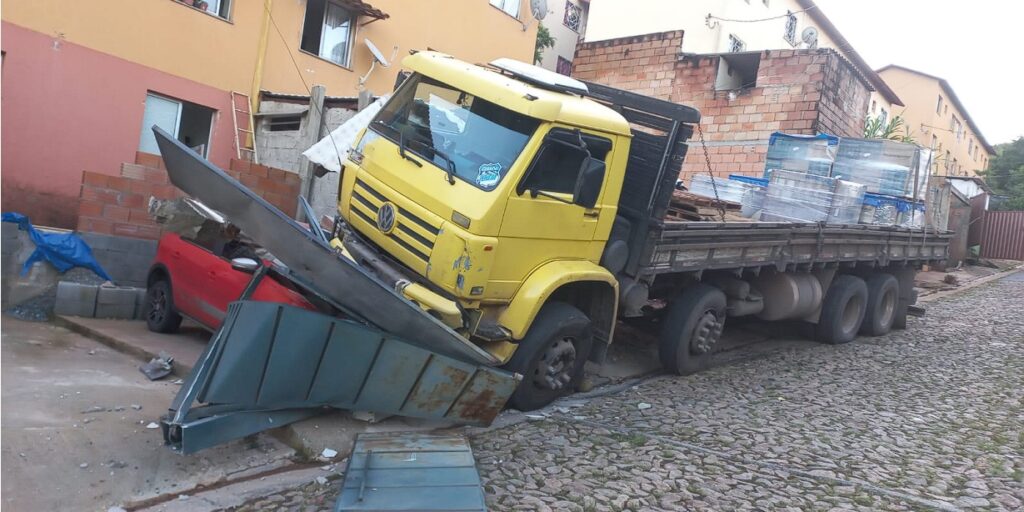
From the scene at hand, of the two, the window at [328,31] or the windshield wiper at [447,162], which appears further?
the window at [328,31]

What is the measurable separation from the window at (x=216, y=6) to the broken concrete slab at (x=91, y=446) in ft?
20.0

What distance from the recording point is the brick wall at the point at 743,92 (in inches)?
561

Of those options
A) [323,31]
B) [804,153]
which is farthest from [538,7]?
[804,153]

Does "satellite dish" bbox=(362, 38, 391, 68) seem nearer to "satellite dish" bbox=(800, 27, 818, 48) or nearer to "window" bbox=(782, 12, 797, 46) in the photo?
"satellite dish" bbox=(800, 27, 818, 48)

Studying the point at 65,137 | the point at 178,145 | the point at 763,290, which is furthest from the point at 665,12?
the point at 178,145

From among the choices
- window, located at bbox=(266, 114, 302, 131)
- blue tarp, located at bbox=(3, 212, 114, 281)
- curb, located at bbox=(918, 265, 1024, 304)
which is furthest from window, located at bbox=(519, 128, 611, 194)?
curb, located at bbox=(918, 265, 1024, 304)

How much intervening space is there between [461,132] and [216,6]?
7111mm

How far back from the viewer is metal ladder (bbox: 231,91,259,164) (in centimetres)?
1047

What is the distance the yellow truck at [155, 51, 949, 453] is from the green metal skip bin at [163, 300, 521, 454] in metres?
0.01

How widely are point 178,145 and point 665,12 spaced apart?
71.5 feet

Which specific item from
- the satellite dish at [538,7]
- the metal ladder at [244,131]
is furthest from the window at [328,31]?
the satellite dish at [538,7]

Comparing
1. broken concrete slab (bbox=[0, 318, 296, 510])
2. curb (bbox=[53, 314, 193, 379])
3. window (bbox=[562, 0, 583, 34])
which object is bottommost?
broken concrete slab (bbox=[0, 318, 296, 510])

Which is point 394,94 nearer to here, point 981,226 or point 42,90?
point 42,90

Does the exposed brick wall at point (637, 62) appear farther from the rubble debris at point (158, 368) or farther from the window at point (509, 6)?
the rubble debris at point (158, 368)
